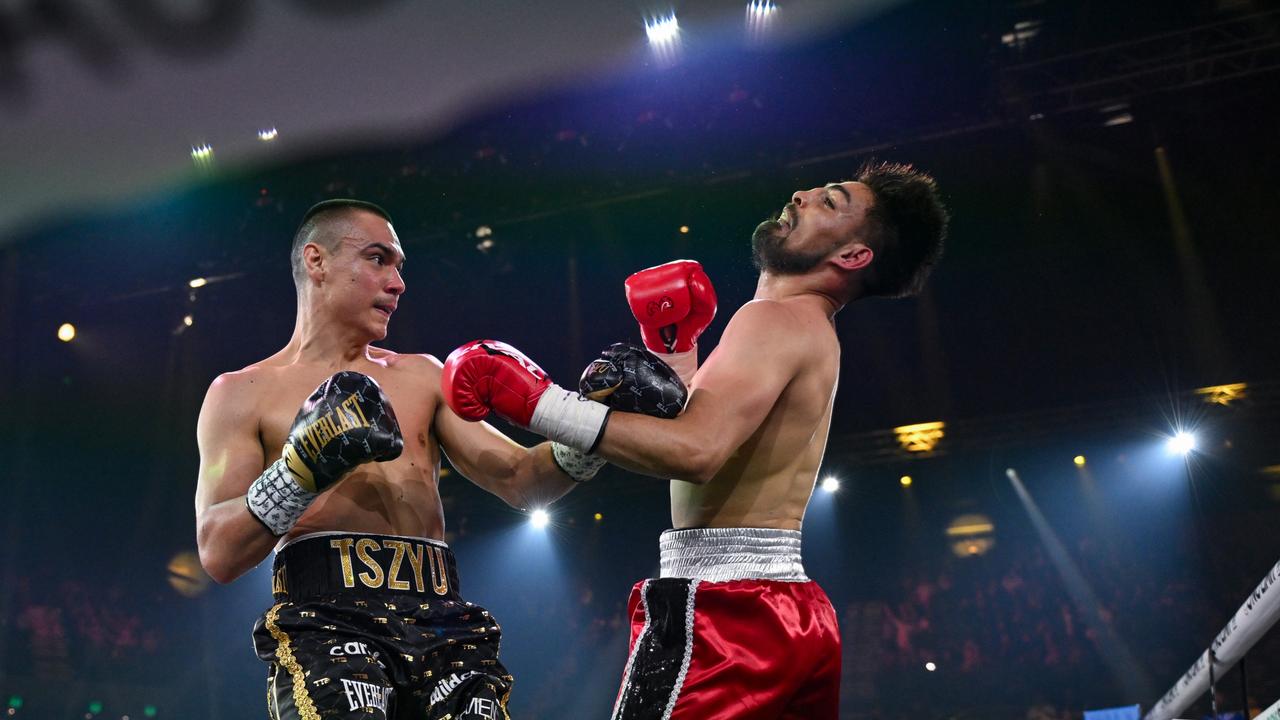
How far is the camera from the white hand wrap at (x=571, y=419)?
1.77 meters

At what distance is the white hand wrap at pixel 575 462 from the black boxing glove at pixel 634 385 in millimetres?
422

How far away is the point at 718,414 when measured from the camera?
5.77ft

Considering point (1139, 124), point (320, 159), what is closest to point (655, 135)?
point (320, 159)

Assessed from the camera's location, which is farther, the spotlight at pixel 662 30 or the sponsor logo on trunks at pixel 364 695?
the spotlight at pixel 662 30

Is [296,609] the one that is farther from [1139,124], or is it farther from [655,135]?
[1139,124]

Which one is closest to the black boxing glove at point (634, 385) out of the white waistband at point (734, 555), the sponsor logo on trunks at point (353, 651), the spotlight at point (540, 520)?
the white waistband at point (734, 555)

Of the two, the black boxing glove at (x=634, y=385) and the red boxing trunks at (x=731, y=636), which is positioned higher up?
the black boxing glove at (x=634, y=385)

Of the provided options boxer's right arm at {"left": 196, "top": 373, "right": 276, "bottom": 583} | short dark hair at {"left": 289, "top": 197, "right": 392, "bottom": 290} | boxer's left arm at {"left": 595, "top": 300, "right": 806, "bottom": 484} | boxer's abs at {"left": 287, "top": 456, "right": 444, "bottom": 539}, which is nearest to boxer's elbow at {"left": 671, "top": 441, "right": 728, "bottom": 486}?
boxer's left arm at {"left": 595, "top": 300, "right": 806, "bottom": 484}

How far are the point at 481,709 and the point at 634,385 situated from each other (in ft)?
2.30

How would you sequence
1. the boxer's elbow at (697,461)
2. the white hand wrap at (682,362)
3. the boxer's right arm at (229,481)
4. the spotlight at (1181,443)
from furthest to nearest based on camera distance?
the spotlight at (1181,443) < the white hand wrap at (682,362) < the boxer's right arm at (229,481) < the boxer's elbow at (697,461)

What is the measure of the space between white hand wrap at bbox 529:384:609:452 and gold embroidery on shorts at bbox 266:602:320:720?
63cm

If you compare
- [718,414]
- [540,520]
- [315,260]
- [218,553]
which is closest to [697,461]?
[718,414]

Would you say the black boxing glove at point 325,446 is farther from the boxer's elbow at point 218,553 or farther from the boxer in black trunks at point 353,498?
the boxer's elbow at point 218,553

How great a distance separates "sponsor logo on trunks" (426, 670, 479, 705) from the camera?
6.35 feet
